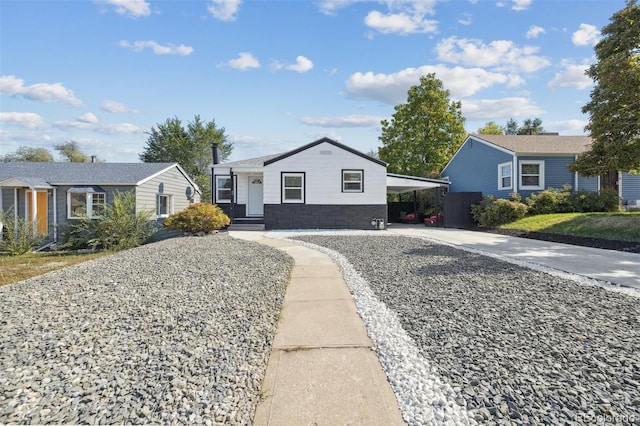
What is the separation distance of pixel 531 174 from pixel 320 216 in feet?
34.9

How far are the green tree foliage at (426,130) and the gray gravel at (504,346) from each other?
867 inches

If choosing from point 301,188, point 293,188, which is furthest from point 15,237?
point 301,188

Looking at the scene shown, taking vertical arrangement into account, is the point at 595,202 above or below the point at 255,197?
below

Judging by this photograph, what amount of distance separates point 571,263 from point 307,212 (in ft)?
34.1

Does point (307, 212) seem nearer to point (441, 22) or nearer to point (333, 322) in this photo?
point (441, 22)

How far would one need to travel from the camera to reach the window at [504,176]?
53.6 feet

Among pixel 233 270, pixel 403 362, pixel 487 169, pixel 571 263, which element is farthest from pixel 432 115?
pixel 403 362

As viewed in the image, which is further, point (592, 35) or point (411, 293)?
point (592, 35)

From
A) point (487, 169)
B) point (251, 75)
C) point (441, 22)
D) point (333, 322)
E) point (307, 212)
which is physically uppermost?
point (441, 22)

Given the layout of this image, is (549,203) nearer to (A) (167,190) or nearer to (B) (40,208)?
(A) (167,190)

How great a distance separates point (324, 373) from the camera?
8.39 feet

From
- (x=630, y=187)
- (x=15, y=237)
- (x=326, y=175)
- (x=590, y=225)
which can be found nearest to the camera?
(x=590, y=225)

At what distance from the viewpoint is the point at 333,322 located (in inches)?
146

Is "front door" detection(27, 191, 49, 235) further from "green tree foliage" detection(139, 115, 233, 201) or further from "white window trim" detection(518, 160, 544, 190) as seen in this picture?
"white window trim" detection(518, 160, 544, 190)
